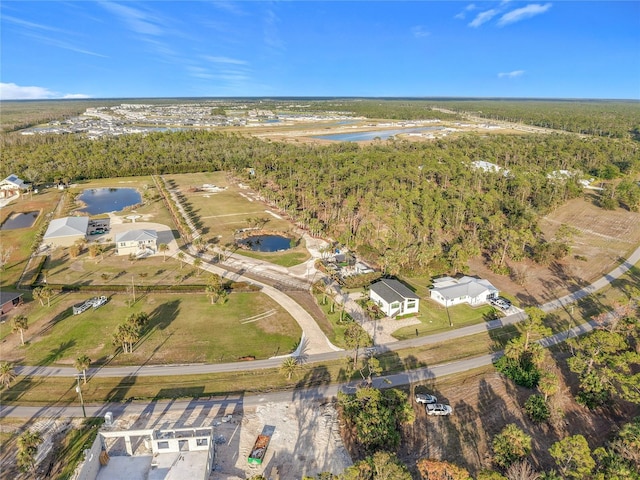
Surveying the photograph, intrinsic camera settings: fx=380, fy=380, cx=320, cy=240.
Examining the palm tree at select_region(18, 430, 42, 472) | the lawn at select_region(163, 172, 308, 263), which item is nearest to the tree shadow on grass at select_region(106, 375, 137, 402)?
the palm tree at select_region(18, 430, 42, 472)

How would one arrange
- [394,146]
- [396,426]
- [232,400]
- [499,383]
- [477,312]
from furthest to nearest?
[394,146] < [477,312] < [499,383] < [232,400] < [396,426]

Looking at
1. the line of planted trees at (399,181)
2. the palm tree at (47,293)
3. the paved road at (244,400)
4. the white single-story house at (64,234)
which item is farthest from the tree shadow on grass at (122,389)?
the white single-story house at (64,234)

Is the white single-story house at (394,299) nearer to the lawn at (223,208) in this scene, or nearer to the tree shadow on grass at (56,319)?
the lawn at (223,208)

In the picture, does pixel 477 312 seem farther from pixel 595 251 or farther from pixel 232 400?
pixel 595 251

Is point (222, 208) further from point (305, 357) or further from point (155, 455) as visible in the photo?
point (155, 455)

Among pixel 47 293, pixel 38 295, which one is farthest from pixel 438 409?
pixel 38 295

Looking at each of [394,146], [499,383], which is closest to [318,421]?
[499,383]
